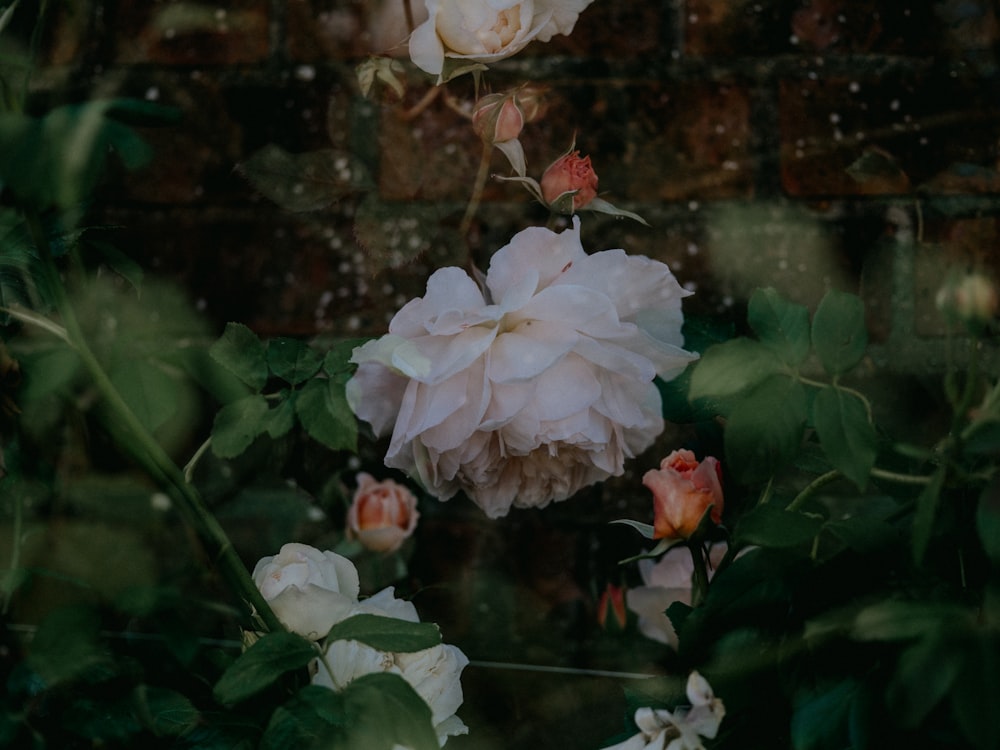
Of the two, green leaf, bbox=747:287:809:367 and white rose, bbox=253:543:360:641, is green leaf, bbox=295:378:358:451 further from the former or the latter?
green leaf, bbox=747:287:809:367

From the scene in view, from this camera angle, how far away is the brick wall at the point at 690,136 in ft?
1.84

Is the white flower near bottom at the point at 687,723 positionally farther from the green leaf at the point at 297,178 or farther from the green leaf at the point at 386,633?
the green leaf at the point at 297,178

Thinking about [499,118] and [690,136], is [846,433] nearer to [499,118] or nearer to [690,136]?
[499,118]

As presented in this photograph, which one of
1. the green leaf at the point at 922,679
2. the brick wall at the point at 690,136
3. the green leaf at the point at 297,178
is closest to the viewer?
the green leaf at the point at 922,679

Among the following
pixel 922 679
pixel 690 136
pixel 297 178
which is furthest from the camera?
pixel 690 136

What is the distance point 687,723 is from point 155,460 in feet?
0.64

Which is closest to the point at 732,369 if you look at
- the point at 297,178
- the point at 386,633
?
the point at 386,633

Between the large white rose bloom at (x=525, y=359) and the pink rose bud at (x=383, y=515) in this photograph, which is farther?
the pink rose bud at (x=383, y=515)

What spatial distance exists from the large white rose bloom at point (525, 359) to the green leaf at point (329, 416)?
0.01 metres

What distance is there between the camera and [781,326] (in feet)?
1.02

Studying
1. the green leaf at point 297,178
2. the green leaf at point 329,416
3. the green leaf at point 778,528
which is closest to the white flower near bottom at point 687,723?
the green leaf at point 778,528

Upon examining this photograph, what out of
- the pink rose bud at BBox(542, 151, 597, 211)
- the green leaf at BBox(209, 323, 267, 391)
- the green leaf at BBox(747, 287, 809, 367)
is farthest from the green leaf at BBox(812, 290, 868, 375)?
the green leaf at BBox(209, 323, 267, 391)

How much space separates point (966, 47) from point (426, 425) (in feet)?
1.44

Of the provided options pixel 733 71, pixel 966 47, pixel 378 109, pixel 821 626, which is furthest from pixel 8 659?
pixel 966 47
